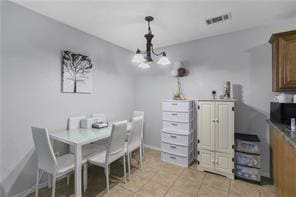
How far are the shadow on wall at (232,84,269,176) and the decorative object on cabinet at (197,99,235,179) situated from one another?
1.32ft

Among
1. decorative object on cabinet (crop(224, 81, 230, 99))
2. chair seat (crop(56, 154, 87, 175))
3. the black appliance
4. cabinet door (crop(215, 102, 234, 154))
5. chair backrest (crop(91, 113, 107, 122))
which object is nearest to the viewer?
chair seat (crop(56, 154, 87, 175))

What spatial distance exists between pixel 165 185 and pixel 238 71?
2352mm

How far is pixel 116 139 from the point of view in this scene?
226 cm

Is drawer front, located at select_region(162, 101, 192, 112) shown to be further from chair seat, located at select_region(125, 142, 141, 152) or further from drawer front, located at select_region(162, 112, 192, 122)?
chair seat, located at select_region(125, 142, 141, 152)

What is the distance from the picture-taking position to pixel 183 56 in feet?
11.4

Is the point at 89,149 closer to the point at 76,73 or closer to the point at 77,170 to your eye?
the point at 77,170

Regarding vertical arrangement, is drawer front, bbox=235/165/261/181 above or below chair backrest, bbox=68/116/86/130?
below

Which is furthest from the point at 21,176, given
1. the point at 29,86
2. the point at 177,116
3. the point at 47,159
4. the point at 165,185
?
the point at 177,116

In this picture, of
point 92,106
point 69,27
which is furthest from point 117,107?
point 69,27

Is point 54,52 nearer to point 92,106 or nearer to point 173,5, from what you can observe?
point 92,106

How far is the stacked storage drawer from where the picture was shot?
118 inches

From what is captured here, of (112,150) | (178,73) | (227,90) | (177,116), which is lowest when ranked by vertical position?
(112,150)

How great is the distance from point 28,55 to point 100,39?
1.42 m

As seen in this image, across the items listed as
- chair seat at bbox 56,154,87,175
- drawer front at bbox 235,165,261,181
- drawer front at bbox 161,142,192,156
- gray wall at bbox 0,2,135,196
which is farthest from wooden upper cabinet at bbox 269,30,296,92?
gray wall at bbox 0,2,135,196
